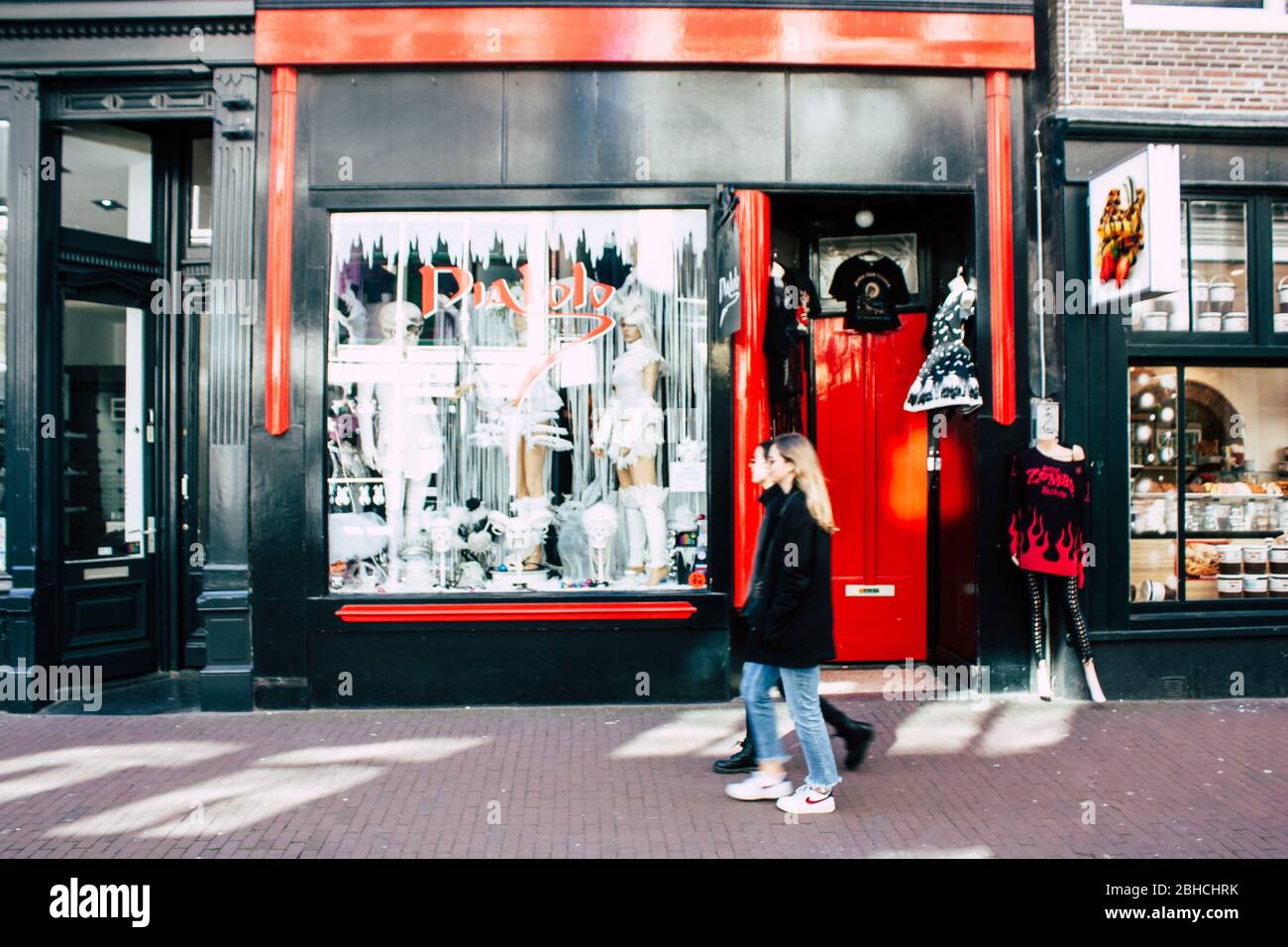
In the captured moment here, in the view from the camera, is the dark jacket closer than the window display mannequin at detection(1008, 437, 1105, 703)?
Yes

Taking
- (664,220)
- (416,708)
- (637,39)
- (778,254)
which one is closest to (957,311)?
(778,254)

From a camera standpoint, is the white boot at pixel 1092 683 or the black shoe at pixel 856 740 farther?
the white boot at pixel 1092 683

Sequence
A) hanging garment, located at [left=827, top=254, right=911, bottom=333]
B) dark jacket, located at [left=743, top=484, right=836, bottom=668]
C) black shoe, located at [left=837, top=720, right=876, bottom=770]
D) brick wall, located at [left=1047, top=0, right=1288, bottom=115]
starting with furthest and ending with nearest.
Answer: hanging garment, located at [left=827, top=254, right=911, bottom=333] → brick wall, located at [left=1047, top=0, right=1288, bottom=115] → black shoe, located at [left=837, top=720, right=876, bottom=770] → dark jacket, located at [left=743, top=484, right=836, bottom=668]

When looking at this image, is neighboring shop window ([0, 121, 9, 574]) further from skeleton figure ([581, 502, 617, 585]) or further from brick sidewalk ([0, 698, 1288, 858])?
skeleton figure ([581, 502, 617, 585])

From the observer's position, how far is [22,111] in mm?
7348

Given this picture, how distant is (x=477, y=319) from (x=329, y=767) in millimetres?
3453

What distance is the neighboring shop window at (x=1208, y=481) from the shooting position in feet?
25.1

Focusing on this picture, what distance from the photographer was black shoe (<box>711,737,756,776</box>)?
5.74 meters

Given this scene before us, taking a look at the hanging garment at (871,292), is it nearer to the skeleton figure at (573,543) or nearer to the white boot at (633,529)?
the white boot at (633,529)

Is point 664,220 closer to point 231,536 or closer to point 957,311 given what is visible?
point 957,311

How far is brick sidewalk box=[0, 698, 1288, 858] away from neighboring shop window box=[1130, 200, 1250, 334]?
2.93 meters

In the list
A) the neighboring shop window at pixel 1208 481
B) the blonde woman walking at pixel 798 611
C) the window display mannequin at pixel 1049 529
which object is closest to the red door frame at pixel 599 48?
the window display mannequin at pixel 1049 529

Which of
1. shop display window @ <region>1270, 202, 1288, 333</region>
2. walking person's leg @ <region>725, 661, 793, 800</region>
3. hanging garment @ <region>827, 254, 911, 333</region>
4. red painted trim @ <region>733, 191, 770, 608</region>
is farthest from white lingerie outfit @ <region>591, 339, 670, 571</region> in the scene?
shop display window @ <region>1270, 202, 1288, 333</region>

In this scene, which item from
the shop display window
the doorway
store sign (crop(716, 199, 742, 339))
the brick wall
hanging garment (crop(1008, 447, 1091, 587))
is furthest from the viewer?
the shop display window
